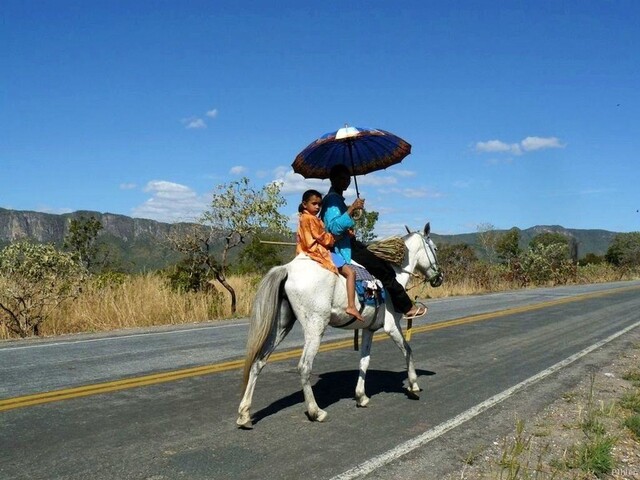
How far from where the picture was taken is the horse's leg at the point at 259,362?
19.4ft

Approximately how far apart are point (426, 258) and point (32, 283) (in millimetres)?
9387

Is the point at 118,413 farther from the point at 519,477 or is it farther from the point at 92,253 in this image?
the point at 92,253

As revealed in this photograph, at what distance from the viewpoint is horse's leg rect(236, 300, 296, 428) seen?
5922 mm

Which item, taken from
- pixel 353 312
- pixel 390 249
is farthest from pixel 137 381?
pixel 390 249

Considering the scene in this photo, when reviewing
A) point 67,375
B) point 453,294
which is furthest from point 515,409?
point 453,294

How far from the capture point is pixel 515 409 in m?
7.05

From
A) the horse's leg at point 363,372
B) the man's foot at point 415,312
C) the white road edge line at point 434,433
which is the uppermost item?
the man's foot at point 415,312

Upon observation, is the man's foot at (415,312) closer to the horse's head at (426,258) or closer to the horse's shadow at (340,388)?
A: the horse's head at (426,258)

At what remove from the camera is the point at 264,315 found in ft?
20.2

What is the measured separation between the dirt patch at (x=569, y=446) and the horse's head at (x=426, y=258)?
213 cm

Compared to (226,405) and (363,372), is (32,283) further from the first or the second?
(363,372)

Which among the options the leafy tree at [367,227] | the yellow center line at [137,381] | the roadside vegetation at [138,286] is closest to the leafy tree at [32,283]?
the roadside vegetation at [138,286]

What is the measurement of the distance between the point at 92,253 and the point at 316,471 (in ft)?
107

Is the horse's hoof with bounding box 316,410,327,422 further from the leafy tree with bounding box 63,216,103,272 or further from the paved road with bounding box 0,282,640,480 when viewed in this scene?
the leafy tree with bounding box 63,216,103,272
